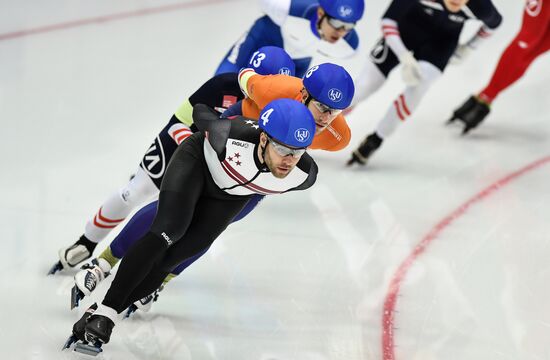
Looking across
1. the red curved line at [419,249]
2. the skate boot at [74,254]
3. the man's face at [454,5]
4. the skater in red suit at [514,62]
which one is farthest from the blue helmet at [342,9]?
the skater in red suit at [514,62]

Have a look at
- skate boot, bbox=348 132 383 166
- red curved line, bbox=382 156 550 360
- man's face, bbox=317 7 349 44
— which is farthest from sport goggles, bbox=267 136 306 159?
skate boot, bbox=348 132 383 166

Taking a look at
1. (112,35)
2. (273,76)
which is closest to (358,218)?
(273,76)

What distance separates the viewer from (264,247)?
5086mm

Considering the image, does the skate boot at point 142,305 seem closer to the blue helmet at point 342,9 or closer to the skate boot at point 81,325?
the skate boot at point 81,325

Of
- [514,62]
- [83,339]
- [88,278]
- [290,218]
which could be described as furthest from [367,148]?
[83,339]

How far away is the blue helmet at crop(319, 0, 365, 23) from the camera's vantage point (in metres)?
4.84

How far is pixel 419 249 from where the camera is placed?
5.25 m

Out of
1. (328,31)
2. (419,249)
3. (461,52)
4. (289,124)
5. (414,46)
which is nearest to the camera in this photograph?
(289,124)

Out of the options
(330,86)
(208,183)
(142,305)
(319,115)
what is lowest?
(142,305)

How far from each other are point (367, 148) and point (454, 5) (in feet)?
3.64

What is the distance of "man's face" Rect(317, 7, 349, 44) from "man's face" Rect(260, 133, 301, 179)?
4.97 ft

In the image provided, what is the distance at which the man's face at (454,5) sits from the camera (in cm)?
Result: 586

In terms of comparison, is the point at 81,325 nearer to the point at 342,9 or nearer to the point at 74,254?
the point at 74,254

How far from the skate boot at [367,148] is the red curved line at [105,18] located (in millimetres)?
3080
